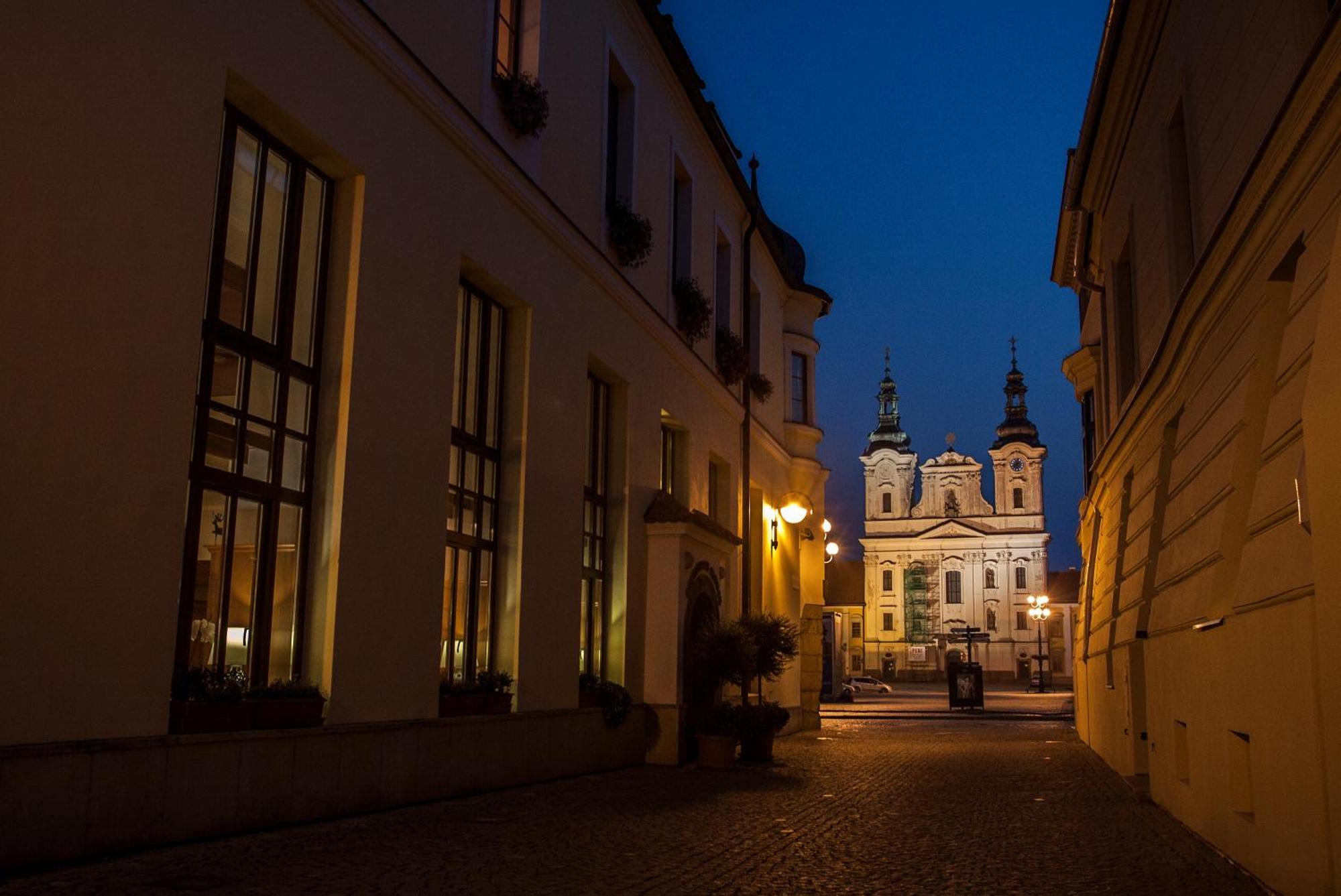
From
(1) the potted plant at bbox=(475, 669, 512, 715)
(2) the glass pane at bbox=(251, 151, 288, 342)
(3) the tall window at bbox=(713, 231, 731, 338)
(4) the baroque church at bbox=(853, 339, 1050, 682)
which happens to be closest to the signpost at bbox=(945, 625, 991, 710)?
(3) the tall window at bbox=(713, 231, 731, 338)

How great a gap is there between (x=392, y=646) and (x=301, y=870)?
350 cm

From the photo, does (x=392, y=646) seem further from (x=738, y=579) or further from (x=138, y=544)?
(x=738, y=579)

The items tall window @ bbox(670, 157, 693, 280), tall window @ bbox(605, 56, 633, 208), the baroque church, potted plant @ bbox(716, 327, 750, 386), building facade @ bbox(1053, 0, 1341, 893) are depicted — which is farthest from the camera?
the baroque church

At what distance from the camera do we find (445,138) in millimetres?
11523

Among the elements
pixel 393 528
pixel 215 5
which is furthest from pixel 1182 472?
pixel 215 5

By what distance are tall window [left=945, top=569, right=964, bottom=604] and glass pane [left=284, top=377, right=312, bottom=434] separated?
100276 mm

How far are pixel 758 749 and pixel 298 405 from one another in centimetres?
942

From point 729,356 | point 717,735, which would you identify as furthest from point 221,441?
point 729,356

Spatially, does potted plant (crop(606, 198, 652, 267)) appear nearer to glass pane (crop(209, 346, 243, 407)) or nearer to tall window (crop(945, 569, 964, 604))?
glass pane (crop(209, 346, 243, 407))

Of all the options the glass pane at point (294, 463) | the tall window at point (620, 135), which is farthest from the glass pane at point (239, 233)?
the tall window at point (620, 135)

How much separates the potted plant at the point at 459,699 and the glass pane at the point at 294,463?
8.20 feet

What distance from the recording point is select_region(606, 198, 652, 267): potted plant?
635 inches

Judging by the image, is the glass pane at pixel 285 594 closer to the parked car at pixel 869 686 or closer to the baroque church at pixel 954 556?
the parked car at pixel 869 686

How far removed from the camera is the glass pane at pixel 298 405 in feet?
31.3
